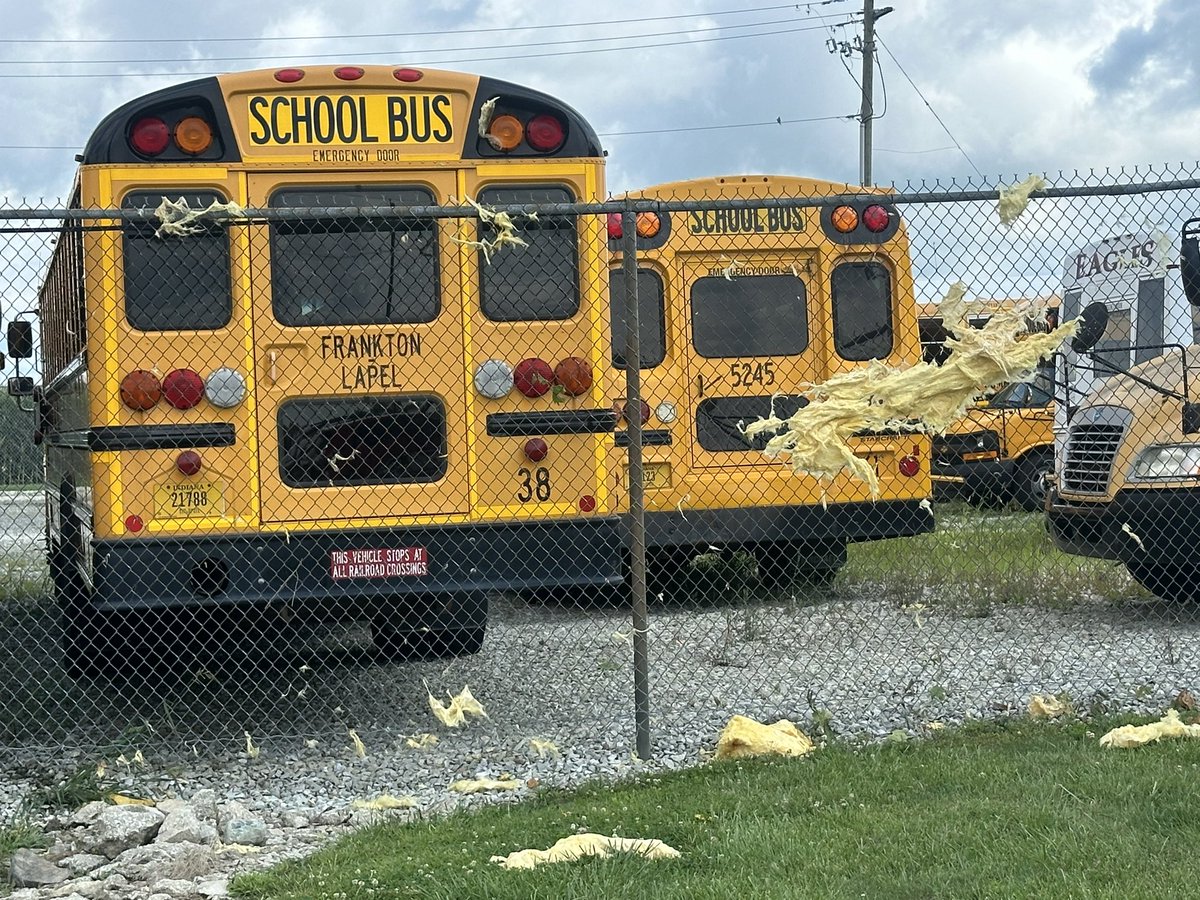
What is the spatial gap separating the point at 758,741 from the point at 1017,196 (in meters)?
2.74

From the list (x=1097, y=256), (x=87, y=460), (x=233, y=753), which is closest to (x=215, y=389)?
(x=87, y=460)

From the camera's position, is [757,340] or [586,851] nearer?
[586,851]

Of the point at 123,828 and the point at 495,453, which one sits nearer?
the point at 123,828

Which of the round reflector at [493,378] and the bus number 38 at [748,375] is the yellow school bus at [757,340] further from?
the round reflector at [493,378]

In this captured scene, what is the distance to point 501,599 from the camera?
11.4 m

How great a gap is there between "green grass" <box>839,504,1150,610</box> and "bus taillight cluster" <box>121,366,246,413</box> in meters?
5.59

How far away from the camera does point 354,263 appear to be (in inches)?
258

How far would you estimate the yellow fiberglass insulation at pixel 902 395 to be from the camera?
20.6ft

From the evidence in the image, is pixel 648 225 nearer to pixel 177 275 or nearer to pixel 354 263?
pixel 354 263

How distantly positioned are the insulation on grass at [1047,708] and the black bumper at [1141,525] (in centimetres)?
228

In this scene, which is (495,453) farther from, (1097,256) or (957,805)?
(1097,256)

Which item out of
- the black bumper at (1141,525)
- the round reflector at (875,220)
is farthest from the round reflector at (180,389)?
the black bumper at (1141,525)

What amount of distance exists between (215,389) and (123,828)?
2.05 meters

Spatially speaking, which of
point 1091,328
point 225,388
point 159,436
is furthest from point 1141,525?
point 159,436
